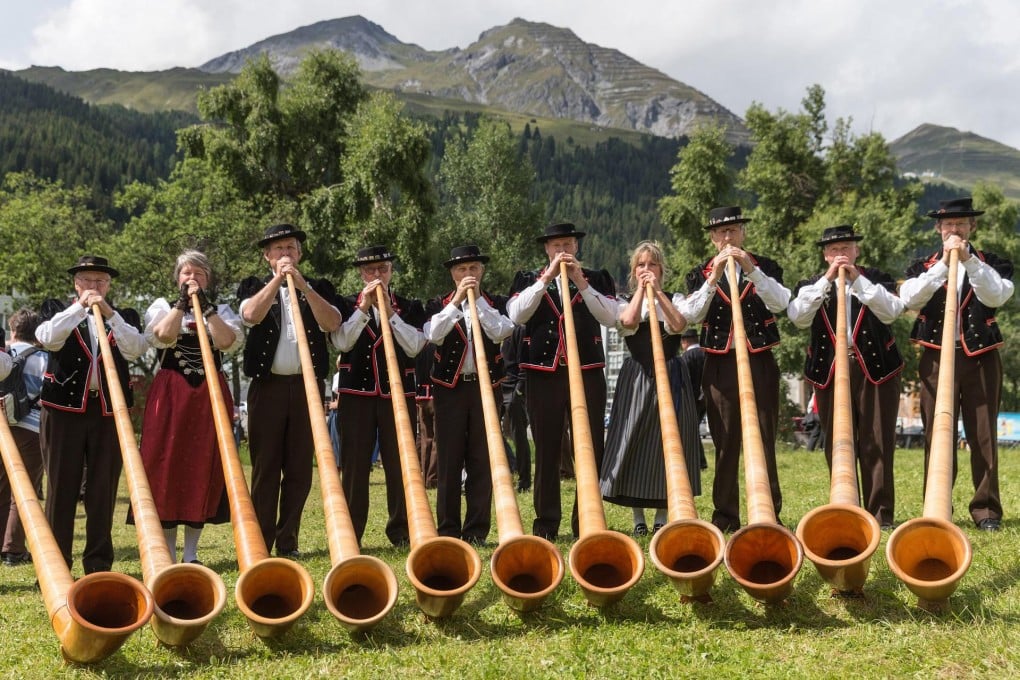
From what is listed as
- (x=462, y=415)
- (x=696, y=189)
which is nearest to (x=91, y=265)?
(x=462, y=415)

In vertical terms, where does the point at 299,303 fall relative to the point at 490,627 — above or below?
above

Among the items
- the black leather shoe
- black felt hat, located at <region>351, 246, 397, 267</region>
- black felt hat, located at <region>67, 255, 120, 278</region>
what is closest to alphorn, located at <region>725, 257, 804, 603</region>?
black felt hat, located at <region>351, 246, 397, 267</region>

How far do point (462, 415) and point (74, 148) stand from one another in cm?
10778

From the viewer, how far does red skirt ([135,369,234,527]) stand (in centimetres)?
A: 657

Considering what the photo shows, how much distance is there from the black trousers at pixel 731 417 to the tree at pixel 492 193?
36.1m

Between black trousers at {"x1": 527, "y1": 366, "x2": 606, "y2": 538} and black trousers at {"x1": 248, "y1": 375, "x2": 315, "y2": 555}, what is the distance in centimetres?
152

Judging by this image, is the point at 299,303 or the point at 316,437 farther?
the point at 299,303

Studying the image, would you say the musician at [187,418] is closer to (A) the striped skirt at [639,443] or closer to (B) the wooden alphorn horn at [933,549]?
(A) the striped skirt at [639,443]

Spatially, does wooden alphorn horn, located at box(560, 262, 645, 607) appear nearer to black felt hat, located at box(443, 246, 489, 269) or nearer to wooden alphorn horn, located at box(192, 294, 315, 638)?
wooden alphorn horn, located at box(192, 294, 315, 638)

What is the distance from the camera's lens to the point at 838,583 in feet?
14.4

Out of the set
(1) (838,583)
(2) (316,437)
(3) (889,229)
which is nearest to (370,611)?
(2) (316,437)

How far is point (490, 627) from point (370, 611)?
1.83 feet

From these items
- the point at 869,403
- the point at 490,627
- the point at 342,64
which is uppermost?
the point at 342,64

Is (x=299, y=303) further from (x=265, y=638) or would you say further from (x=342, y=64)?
(x=342, y=64)
